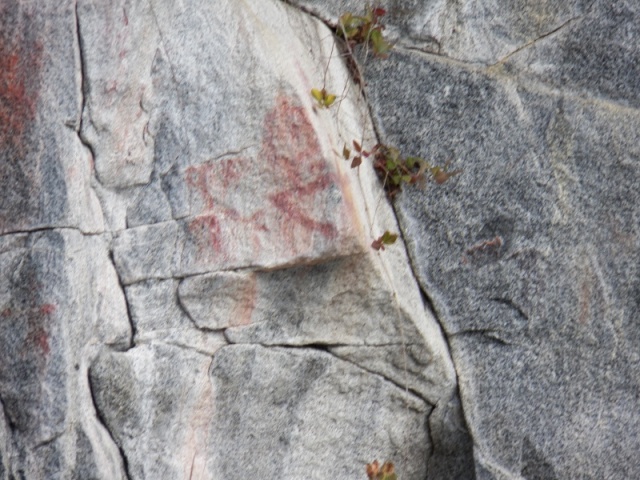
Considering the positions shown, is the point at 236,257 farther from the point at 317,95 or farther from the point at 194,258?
the point at 317,95

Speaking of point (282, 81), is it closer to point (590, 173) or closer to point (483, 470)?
point (590, 173)

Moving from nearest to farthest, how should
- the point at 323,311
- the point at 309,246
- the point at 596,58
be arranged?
the point at 309,246 → the point at 323,311 → the point at 596,58

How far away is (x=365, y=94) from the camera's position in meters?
3.03

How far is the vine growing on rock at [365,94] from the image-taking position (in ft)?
9.63

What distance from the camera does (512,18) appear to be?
3008 mm

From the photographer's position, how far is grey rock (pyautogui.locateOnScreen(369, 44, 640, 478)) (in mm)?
2863

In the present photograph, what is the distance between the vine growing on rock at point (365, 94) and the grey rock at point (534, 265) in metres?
0.05

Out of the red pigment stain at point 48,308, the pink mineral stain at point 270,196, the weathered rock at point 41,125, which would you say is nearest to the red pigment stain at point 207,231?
the pink mineral stain at point 270,196

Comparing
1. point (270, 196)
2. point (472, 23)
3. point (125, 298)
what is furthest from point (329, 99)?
point (125, 298)

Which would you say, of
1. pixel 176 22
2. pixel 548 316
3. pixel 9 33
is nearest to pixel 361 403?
pixel 548 316

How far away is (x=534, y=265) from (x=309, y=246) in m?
0.71

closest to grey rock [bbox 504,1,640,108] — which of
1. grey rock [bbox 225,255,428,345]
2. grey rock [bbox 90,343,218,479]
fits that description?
grey rock [bbox 225,255,428,345]

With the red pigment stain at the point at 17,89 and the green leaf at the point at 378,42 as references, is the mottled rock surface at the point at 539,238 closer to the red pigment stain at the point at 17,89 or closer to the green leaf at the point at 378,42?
the green leaf at the point at 378,42

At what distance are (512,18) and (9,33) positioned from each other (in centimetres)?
154
